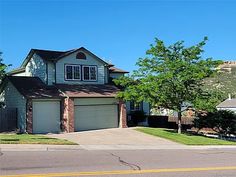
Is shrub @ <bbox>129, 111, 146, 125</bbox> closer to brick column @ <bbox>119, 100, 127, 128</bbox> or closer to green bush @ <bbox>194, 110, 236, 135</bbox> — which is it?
brick column @ <bbox>119, 100, 127, 128</bbox>

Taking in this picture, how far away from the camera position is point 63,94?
30.7m

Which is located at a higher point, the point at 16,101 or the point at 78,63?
the point at 78,63

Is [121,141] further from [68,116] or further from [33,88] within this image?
[33,88]

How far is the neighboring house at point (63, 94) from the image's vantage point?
29766 millimetres

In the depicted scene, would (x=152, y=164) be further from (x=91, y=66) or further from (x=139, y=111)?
(x=139, y=111)

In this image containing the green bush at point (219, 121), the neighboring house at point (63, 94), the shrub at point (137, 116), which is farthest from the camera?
the shrub at point (137, 116)

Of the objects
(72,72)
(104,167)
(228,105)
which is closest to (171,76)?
(72,72)

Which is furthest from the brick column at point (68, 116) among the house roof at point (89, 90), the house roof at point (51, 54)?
the house roof at point (51, 54)

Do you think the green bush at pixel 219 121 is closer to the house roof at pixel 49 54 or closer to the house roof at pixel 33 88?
the house roof at pixel 33 88

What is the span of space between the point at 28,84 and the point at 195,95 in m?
12.6

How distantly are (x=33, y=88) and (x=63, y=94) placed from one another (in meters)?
2.30

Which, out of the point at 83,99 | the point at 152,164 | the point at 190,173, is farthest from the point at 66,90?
the point at 190,173

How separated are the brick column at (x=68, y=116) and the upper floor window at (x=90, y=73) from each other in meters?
4.10

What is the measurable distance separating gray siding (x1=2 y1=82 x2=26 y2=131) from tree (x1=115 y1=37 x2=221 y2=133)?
Result: 24.8ft
